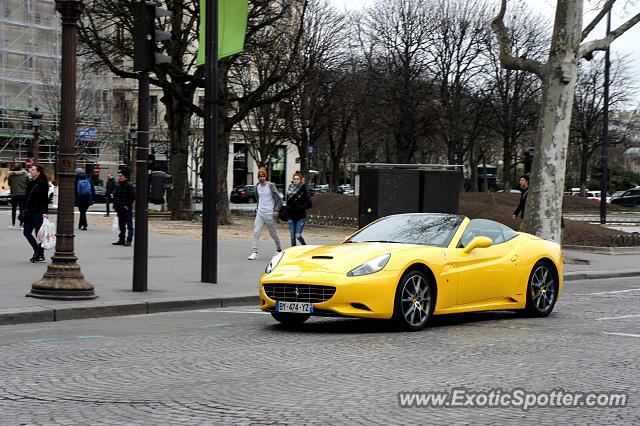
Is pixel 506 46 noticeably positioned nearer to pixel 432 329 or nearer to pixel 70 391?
pixel 432 329

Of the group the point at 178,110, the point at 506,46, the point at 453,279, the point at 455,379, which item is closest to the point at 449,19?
the point at 178,110

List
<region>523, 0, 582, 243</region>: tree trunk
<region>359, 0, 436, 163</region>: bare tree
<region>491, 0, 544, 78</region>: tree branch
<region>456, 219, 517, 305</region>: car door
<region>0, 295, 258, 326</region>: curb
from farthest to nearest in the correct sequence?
1. <region>359, 0, 436, 163</region>: bare tree
2. <region>491, 0, 544, 78</region>: tree branch
3. <region>523, 0, 582, 243</region>: tree trunk
4. <region>0, 295, 258, 326</region>: curb
5. <region>456, 219, 517, 305</region>: car door

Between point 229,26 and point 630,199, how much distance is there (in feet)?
208

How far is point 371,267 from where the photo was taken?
1038cm

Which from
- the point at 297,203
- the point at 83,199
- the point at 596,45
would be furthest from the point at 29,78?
the point at 596,45

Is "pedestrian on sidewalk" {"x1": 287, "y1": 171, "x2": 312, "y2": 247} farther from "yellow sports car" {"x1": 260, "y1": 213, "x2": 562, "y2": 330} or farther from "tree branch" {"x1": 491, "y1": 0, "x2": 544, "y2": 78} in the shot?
"yellow sports car" {"x1": 260, "y1": 213, "x2": 562, "y2": 330}

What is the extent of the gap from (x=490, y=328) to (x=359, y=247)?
1.81 meters

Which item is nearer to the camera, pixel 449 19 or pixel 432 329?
pixel 432 329

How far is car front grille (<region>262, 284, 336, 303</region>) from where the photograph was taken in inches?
403

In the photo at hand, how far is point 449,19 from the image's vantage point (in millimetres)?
56500

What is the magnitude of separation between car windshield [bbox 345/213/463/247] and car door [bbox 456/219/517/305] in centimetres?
22

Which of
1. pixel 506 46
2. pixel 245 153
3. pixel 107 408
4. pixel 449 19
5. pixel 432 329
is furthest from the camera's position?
pixel 245 153

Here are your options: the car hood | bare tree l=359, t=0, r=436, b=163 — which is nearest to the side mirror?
the car hood

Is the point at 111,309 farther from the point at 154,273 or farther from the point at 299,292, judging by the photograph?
the point at 154,273
